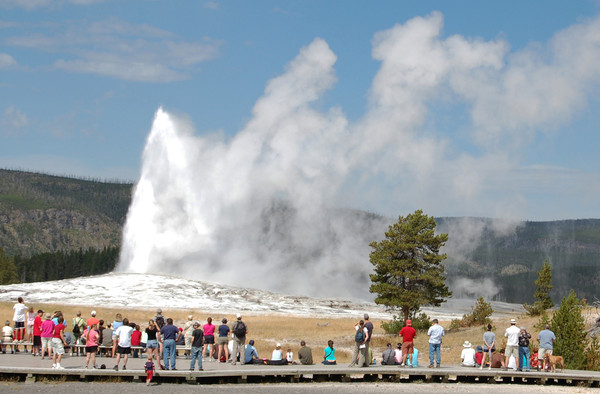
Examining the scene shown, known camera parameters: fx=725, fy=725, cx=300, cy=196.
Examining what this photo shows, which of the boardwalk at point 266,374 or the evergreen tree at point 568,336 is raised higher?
the evergreen tree at point 568,336

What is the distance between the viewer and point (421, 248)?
1972 inches

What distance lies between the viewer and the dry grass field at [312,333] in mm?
37188

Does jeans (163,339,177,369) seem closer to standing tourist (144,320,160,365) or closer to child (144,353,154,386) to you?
standing tourist (144,320,160,365)

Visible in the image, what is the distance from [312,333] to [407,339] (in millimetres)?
25114

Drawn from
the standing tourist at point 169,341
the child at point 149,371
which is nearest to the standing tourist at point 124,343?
the standing tourist at point 169,341

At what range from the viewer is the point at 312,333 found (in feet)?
162

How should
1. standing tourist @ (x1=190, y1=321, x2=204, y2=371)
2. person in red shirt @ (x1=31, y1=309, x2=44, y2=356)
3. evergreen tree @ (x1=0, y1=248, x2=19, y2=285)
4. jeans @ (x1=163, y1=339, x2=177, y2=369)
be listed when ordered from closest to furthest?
standing tourist @ (x1=190, y1=321, x2=204, y2=371)
jeans @ (x1=163, y1=339, x2=177, y2=369)
person in red shirt @ (x1=31, y1=309, x2=44, y2=356)
evergreen tree @ (x1=0, y1=248, x2=19, y2=285)

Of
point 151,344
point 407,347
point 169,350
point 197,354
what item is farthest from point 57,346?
point 407,347

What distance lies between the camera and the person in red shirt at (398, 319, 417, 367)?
24.5 metres

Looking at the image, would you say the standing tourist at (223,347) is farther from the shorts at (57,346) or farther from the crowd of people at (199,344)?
the shorts at (57,346)

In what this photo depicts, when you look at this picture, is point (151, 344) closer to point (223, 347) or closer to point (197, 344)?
point (197, 344)

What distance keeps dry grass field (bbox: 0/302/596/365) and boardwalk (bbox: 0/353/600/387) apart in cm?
643

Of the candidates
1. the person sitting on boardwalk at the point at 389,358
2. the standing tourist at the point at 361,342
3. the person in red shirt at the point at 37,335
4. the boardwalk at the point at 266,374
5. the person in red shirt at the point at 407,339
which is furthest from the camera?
the person sitting on boardwalk at the point at 389,358

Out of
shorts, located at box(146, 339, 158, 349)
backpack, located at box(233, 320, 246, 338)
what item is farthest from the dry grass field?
shorts, located at box(146, 339, 158, 349)
